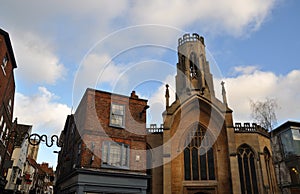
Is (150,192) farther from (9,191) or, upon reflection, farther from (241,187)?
(9,191)

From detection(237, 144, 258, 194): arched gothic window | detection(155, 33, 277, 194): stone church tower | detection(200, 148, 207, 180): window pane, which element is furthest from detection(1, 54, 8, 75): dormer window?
detection(237, 144, 258, 194): arched gothic window

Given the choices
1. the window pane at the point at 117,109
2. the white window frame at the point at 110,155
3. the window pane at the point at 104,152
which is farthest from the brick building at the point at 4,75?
the window pane at the point at 117,109

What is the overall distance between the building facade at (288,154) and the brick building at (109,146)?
59.9ft

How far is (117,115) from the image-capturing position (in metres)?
18.2

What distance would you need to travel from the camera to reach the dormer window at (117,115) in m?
17.8

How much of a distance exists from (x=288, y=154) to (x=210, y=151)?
1092cm

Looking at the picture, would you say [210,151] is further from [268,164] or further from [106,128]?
[106,128]

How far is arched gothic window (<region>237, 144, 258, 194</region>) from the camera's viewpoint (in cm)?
2412

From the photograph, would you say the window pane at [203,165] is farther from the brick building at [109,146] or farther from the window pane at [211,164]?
the brick building at [109,146]

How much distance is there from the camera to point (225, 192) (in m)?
23.8

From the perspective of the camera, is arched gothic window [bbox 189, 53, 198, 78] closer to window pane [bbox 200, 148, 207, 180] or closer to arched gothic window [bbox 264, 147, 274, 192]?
window pane [bbox 200, 148, 207, 180]

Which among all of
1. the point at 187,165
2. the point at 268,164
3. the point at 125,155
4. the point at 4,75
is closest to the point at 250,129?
the point at 268,164

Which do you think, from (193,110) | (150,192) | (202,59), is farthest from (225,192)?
(202,59)

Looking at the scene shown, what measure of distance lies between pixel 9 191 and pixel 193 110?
23.7 m
